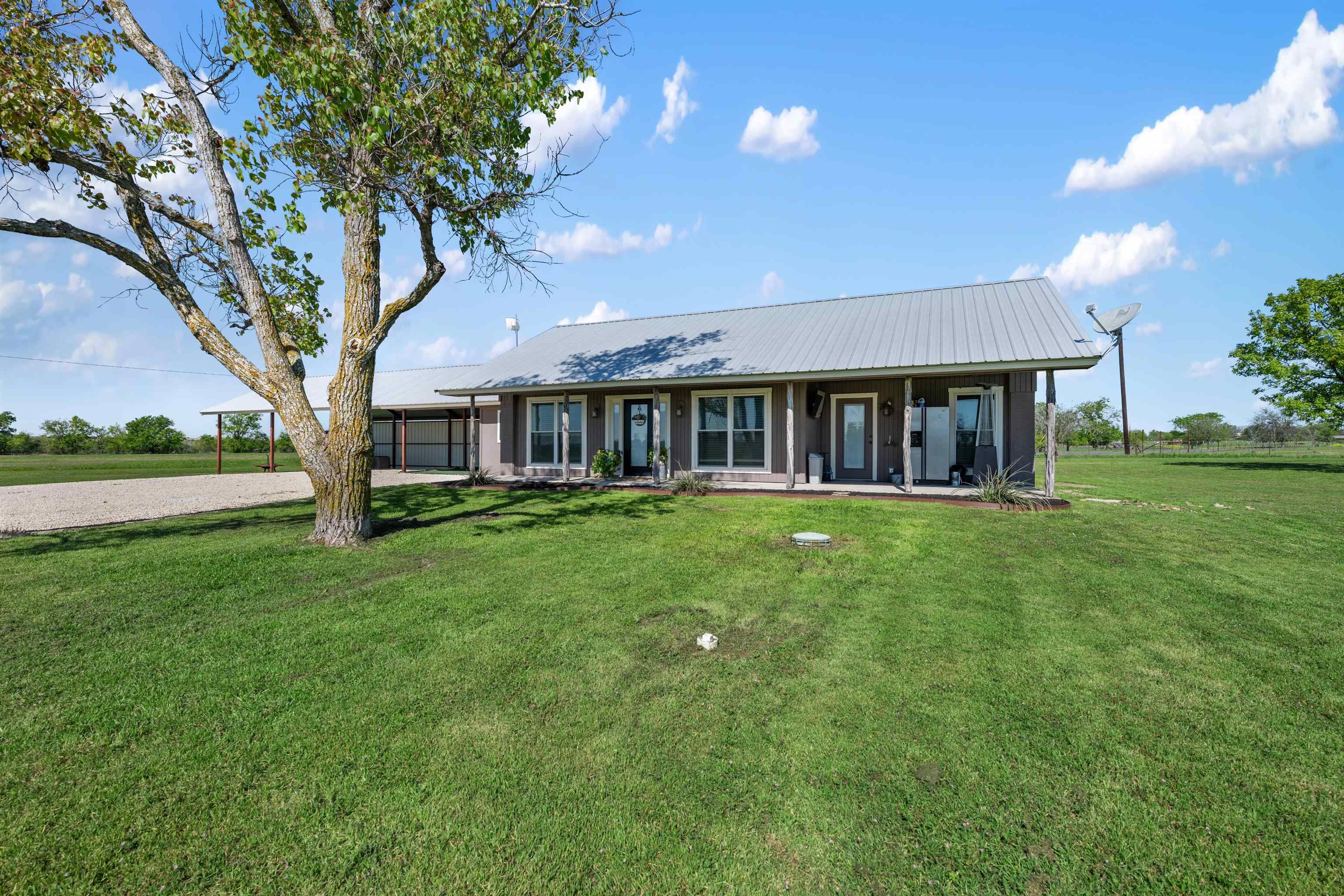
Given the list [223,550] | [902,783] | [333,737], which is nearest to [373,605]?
[333,737]

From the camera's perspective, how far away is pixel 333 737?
2854mm

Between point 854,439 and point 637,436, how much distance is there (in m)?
5.22

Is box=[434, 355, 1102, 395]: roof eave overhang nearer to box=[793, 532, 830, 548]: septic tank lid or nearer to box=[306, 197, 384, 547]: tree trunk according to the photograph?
box=[793, 532, 830, 548]: septic tank lid

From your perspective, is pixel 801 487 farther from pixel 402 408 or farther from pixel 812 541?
pixel 402 408

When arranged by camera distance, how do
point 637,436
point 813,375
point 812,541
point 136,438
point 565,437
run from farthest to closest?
point 136,438, point 637,436, point 565,437, point 813,375, point 812,541

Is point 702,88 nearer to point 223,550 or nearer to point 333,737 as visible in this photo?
point 223,550

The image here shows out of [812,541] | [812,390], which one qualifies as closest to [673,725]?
[812,541]

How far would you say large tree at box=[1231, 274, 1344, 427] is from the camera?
20625 mm

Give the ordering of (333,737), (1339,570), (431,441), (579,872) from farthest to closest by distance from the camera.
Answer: (431,441) < (1339,570) < (333,737) < (579,872)

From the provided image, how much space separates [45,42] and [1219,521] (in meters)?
17.0

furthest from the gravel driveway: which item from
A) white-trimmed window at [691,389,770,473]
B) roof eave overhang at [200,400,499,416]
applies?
white-trimmed window at [691,389,770,473]

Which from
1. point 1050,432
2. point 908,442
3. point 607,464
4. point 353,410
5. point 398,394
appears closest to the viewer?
point 353,410

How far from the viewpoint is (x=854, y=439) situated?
1320cm

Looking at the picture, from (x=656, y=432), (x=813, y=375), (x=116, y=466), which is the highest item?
(x=813, y=375)
